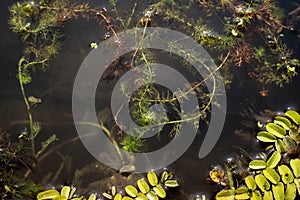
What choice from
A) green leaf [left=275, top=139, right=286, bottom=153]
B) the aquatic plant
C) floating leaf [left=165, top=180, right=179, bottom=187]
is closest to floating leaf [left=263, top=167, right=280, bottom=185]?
the aquatic plant

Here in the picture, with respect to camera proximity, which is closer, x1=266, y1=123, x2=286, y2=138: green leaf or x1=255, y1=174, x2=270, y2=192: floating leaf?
x1=255, y1=174, x2=270, y2=192: floating leaf

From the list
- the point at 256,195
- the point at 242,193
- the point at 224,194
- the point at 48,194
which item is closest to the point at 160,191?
the point at 224,194

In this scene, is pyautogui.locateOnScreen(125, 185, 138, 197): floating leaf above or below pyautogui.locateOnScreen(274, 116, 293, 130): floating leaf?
below

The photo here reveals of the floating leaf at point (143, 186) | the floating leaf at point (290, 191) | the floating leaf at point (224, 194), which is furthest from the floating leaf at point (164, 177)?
the floating leaf at point (290, 191)

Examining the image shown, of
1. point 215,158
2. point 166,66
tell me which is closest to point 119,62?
point 166,66

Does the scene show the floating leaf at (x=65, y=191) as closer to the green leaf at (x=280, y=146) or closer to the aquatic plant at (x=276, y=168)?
the aquatic plant at (x=276, y=168)

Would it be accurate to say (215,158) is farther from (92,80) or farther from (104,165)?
(92,80)

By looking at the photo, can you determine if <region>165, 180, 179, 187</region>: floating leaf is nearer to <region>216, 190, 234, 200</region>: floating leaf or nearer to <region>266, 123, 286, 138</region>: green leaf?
<region>216, 190, 234, 200</region>: floating leaf

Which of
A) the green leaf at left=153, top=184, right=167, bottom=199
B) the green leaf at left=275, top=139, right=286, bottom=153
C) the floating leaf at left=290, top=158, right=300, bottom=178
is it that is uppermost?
the green leaf at left=275, top=139, right=286, bottom=153
